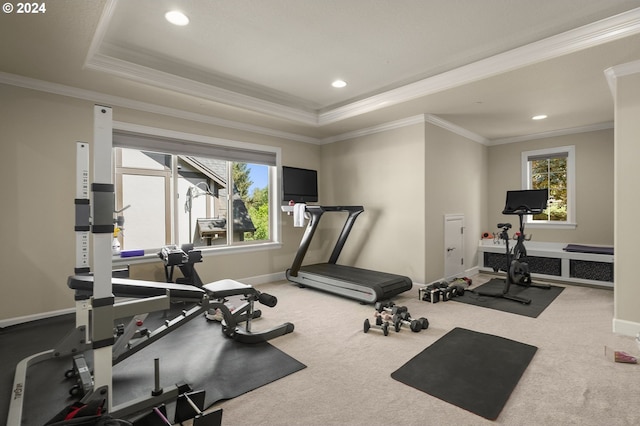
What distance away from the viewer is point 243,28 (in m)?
2.78

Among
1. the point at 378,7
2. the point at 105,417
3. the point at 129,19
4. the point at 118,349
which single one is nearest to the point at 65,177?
the point at 129,19

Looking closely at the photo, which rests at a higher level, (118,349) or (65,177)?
(65,177)

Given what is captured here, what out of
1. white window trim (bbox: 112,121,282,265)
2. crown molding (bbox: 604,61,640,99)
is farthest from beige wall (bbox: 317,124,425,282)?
crown molding (bbox: 604,61,640,99)

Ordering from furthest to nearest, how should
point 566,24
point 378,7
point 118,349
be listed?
point 566,24
point 378,7
point 118,349

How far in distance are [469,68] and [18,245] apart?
4.95m

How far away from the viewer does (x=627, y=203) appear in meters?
2.96

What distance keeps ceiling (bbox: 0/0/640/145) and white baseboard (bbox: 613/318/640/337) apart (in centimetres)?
239

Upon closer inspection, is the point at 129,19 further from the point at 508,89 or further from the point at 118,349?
the point at 508,89

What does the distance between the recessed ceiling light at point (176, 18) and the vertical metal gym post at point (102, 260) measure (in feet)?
4.49

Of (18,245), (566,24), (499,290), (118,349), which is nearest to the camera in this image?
(118,349)

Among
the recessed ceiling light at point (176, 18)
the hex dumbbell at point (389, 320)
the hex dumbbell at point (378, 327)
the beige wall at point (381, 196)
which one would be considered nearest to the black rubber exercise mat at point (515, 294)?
the beige wall at point (381, 196)

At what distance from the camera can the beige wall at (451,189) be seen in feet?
15.2

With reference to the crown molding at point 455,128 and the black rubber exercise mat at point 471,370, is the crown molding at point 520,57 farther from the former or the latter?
the black rubber exercise mat at point 471,370

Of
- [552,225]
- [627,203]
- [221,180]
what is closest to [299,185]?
[221,180]
